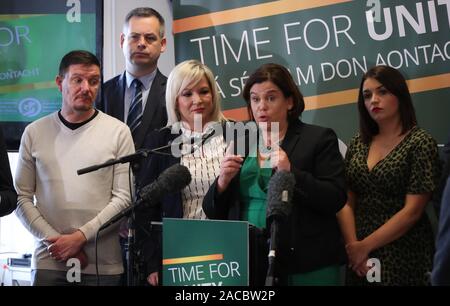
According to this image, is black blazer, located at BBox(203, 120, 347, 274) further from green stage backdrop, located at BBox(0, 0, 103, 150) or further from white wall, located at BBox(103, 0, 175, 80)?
green stage backdrop, located at BBox(0, 0, 103, 150)

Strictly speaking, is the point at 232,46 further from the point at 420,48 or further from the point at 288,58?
the point at 420,48

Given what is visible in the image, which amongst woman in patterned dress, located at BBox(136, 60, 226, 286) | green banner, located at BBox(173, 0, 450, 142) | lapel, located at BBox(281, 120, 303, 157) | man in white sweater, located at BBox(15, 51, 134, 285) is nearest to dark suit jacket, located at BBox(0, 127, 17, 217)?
man in white sweater, located at BBox(15, 51, 134, 285)

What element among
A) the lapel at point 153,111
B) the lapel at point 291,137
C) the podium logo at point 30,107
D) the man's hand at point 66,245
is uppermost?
the podium logo at point 30,107

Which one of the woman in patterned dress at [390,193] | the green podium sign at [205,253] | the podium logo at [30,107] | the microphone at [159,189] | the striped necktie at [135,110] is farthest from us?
the podium logo at [30,107]

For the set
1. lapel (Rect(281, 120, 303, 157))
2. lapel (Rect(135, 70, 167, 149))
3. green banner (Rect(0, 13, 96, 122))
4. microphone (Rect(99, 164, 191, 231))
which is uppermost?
green banner (Rect(0, 13, 96, 122))

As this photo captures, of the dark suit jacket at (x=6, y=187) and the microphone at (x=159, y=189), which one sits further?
the dark suit jacket at (x=6, y=187)

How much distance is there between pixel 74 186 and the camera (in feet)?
10.9

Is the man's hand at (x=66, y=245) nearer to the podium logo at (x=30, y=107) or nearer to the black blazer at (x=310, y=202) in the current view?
the black blazer at (x=310, y=202)

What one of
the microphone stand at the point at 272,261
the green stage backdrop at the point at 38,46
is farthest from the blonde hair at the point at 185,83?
the green stage backdrop at the point at 38,46

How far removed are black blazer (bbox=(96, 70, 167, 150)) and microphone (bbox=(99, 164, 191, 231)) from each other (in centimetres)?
96

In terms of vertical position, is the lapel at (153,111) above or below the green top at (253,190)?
above

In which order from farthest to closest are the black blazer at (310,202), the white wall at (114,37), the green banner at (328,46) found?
the white wall at (114,37), the green banner at (328,46), the black blazer at (310,202)

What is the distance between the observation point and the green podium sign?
7.99 ft

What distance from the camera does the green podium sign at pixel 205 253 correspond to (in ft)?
7.99
